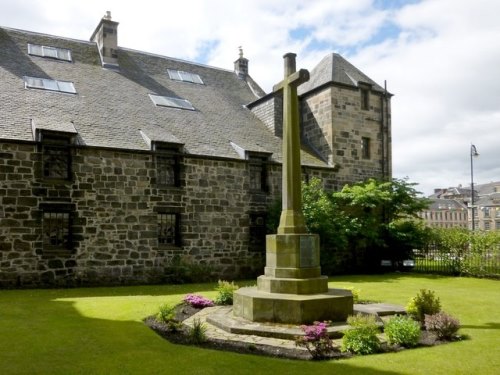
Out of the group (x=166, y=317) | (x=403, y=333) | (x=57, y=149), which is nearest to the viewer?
(x=403, y=333)

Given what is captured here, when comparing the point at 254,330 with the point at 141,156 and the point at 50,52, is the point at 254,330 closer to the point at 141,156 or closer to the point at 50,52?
the point at 141,156

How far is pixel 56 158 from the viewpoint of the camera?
54.3 feet

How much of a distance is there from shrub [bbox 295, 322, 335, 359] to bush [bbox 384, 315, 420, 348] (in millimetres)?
1181

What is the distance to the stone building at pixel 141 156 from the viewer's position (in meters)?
16.1

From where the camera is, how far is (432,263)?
74.3 feet

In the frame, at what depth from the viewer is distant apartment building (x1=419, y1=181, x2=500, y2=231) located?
8594cm

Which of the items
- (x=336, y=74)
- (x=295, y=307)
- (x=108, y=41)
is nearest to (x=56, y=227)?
(x=295, y=307)

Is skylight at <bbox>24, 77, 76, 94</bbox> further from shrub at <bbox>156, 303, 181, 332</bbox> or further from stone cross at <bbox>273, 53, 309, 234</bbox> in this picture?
shrub at <bbox>156, 303, 181, 332</bbox>

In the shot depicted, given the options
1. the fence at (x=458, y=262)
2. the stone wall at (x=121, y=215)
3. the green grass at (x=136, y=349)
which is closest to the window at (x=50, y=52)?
the stone wall at (x=121, y=215)

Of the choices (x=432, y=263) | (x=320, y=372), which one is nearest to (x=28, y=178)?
(x=320, y=372)

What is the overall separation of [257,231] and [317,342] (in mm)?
13307

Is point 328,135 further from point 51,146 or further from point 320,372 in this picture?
point 320,372

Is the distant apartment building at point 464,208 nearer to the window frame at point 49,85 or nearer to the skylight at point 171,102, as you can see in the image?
the skylight at point 171,102

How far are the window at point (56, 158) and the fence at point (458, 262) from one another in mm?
17029
